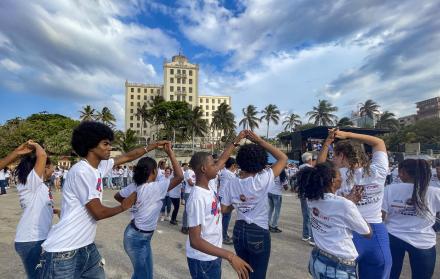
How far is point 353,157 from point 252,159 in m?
1.04

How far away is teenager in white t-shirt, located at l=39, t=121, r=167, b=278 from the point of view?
2.13 m

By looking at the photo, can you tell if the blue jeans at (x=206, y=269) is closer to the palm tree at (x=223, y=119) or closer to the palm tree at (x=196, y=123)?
the palm tree at (x=196, y=123)

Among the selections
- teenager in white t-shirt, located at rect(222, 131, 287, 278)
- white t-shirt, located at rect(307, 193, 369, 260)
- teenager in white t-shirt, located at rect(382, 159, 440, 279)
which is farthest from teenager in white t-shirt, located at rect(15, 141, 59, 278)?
teenager in white t-shirt, located at rect(382, 159, 440, 279)

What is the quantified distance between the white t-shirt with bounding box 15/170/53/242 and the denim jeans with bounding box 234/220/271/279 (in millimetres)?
1932

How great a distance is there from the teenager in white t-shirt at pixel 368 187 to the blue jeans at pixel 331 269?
481 millimetres

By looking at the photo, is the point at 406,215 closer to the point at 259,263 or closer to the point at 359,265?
the point at 359,265

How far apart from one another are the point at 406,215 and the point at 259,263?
1655 millimetres

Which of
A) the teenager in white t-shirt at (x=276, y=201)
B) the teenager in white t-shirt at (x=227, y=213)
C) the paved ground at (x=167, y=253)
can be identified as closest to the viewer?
the paved ground at (x=167, y=253)

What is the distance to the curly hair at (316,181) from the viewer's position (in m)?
2.54

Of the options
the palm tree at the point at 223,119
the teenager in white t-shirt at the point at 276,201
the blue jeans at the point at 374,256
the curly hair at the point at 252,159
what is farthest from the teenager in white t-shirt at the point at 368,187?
the palm tree at the point at 223,119

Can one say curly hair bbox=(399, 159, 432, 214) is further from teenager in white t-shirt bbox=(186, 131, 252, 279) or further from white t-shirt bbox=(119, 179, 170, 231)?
white t-shirt bbox=(119, 179, 170, 231)

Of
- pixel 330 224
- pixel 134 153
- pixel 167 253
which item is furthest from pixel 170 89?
pixel 330 224

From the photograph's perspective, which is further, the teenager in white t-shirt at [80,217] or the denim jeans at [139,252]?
the denim jeans at [139,252]

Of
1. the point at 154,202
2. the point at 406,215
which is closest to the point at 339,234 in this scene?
the point at 406,215
